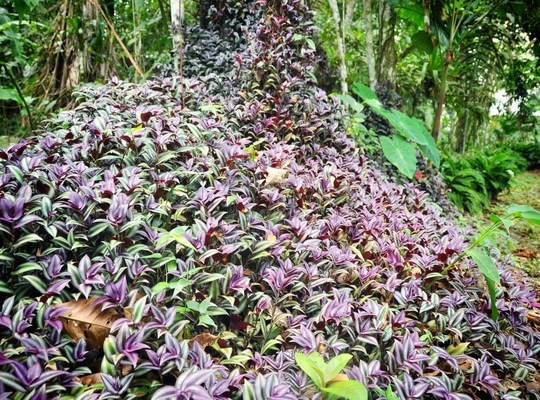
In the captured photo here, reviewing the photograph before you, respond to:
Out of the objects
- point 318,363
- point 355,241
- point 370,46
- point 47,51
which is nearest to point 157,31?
point 47,51

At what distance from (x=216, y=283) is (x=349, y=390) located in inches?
22.6

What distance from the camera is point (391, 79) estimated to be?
554 centimetres

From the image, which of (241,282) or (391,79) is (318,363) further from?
(391,79)

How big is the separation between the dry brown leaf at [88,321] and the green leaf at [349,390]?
683 mm

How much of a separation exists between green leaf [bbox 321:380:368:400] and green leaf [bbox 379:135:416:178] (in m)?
2.46

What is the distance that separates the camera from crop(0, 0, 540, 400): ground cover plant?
3.74 feet

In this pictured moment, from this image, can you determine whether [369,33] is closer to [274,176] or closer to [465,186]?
[465,186]

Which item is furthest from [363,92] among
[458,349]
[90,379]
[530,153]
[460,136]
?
[460,136]

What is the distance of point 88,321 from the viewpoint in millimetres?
1216

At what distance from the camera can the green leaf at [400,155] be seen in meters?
3.34

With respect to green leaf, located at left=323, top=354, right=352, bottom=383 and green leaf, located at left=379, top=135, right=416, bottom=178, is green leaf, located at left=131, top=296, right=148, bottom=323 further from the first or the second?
green leaf, located at left=379, top=135, right=416, bottom=178

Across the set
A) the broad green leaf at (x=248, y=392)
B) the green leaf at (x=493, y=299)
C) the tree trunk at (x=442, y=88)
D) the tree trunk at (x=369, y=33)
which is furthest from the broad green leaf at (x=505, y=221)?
the tree trunk at (x=369, y=33)

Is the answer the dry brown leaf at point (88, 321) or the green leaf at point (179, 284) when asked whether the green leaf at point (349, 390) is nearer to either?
the green leaf at point (179, 284)

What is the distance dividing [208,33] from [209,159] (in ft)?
7.57
